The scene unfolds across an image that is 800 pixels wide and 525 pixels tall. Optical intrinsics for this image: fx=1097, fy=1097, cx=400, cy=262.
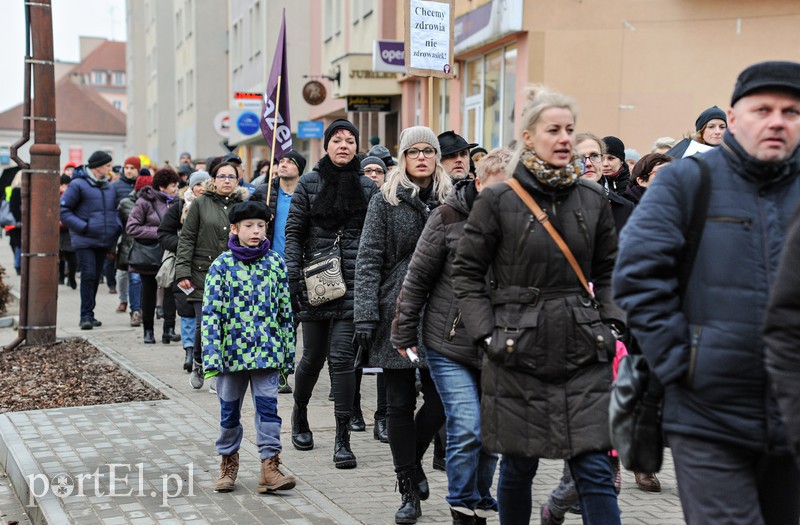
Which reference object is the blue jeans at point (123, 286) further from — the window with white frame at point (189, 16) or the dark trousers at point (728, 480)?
the window with white frame at point (189, 16)

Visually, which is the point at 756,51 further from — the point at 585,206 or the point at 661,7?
the point at 585,206

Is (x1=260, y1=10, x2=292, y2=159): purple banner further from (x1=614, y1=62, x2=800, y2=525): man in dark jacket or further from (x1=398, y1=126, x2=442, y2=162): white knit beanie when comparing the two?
(x1=614, y1=62, x2=800, y2=525): man in dark jacket

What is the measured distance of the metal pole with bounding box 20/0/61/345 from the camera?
11.5m

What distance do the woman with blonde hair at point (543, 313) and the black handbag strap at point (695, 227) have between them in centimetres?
83

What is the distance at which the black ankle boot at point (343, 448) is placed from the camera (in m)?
6.54

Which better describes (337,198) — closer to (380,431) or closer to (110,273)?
(380,431)

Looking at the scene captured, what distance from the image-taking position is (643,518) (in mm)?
5578

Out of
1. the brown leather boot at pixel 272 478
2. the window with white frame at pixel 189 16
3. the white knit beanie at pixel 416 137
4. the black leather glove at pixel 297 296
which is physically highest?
the window with white frame at pixel 189 16

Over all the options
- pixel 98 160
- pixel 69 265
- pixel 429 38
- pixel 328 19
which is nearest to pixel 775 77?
pixel 429 38

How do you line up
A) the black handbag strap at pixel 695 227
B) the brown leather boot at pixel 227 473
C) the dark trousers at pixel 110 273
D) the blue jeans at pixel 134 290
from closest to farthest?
the black handbag strap at pixel 695 227, the brown leather boot at pixel 227 473, the blue jeans at pixel 134 290, the dark trousers at pixel 110 273

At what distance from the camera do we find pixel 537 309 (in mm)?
4207

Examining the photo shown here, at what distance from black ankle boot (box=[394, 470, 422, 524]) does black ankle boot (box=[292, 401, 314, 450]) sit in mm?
1578

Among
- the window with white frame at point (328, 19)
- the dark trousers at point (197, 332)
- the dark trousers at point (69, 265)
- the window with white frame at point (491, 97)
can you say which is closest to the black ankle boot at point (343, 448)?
the dark trousers at point (197, 332)

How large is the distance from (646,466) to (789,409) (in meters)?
0.66
